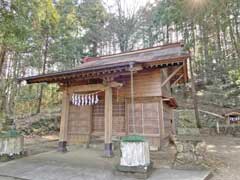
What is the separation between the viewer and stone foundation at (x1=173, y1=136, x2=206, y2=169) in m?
4.64

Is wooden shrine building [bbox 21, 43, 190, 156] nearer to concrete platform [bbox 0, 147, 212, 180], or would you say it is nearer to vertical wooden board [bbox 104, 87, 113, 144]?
vertical wooden board [bbox 104, 87, 113, 144]

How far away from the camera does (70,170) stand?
15.4 feet

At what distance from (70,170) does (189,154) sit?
3.05 metres

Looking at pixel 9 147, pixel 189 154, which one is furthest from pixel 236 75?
pixel 9 147

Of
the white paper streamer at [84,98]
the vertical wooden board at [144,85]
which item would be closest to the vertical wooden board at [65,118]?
the white paper streamer at [84,98]

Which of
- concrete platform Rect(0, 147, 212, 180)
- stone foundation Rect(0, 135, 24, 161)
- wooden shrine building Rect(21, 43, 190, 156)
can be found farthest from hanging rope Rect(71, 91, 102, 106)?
stone foundation Rect(0, 135, 24, 161)

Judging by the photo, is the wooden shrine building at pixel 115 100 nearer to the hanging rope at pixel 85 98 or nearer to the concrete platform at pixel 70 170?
the hanging rope at pixel 85 98

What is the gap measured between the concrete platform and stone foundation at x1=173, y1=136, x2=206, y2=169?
0.87 ft

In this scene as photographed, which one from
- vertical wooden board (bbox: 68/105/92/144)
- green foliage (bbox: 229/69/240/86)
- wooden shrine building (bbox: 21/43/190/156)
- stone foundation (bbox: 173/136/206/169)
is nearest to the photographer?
stone foundation (bbox: 173/136/206/169)

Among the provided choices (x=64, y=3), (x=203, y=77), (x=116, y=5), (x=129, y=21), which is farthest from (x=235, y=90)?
(x=64, y=3)

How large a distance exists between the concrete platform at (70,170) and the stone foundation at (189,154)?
265mm

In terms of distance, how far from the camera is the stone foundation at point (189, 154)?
4641 mm

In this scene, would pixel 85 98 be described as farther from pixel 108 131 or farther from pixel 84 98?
pixel 108 131

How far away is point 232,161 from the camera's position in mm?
5676
